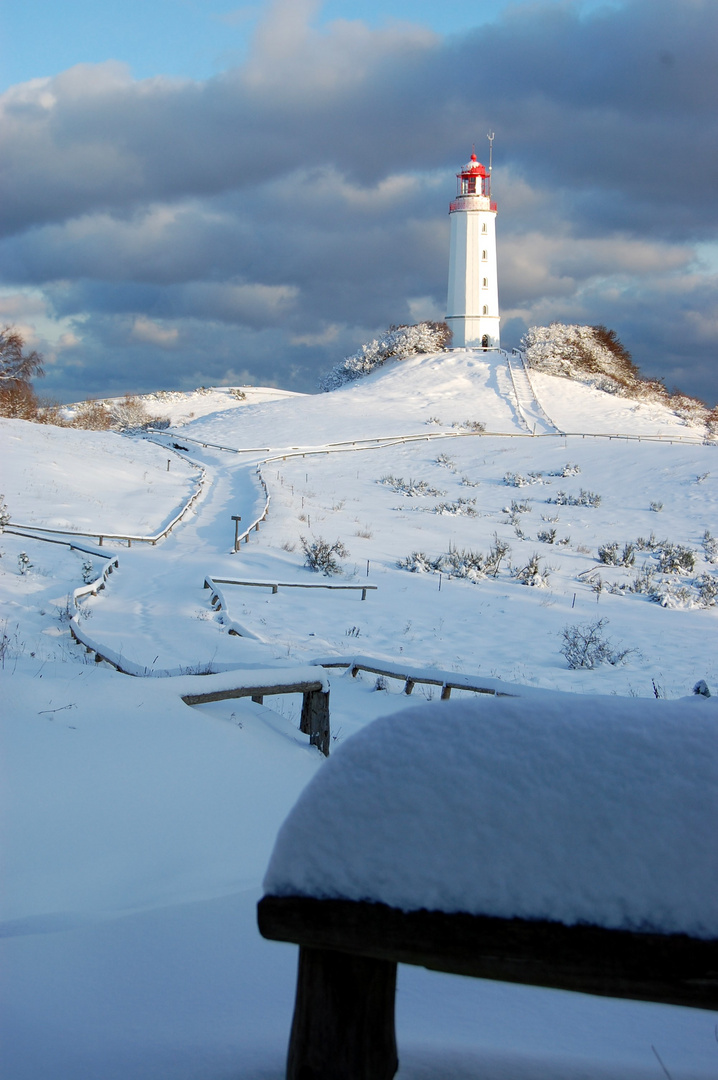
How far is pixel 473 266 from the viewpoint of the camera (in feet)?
217

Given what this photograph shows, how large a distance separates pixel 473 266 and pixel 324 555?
5462 cm

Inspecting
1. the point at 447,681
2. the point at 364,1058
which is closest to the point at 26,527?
the point at 447,681

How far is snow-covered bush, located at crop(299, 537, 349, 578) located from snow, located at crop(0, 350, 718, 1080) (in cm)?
65

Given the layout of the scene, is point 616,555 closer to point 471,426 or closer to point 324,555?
point 324,555

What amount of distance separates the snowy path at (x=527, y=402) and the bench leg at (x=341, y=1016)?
45.2 meters

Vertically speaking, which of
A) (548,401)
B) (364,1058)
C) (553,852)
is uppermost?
(548,401)

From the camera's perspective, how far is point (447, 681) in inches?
337

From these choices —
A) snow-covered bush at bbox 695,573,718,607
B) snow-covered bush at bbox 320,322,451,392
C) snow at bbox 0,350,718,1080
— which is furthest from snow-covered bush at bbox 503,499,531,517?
snow-covered bush at bbox 320,322,451,392

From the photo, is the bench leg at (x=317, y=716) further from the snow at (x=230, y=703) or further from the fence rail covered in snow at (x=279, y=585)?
the fence rail covered in snow at (x=279, y=585)

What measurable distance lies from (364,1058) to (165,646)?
31.6 ft

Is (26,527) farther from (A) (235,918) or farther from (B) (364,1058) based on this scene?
(B) (364,1058)

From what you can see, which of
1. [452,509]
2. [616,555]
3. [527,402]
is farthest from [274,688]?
[527,402]

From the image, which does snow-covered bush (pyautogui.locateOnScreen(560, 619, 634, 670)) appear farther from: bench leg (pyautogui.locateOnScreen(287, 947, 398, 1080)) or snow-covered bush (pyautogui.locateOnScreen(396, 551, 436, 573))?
bench leg (pyautogui.locateOnScreen(287, 947, 398, 1080))

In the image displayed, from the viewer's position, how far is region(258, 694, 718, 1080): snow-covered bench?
1331 mm
